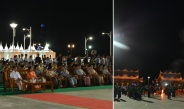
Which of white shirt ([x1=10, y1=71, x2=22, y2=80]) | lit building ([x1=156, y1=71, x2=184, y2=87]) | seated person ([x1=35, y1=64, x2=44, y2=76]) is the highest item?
seated person ([x1=35, y1=64, x2=44, y2=76])

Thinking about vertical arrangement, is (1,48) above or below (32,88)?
above

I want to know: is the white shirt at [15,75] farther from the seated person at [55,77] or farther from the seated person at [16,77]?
the seated person at [55,77]

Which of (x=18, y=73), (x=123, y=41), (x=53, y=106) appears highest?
(x=123, y=41)

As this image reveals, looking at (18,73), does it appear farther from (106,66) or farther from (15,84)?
(106,66)

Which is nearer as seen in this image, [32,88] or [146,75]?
[32,88]

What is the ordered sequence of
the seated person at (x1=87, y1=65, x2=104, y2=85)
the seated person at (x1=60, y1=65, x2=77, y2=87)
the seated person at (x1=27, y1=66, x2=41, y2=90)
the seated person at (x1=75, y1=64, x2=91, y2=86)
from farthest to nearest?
the seated person at (x1=87, y1=65, x2=104, y2=85), the seated person at (x1=75, y1=64, x2=91, y2=86), the seated person at (x1=60, y1=65, x2=77, y2=87), the seated person at (x1=27, y1=66, x2=41, y2=90)

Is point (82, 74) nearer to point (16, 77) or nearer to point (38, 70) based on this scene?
point (38, 70)

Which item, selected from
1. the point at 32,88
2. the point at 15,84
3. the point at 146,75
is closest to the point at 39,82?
the point at 32,88

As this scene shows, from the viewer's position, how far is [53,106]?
6.75m

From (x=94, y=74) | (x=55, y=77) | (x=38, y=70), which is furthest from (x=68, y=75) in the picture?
(x=94, y=74)

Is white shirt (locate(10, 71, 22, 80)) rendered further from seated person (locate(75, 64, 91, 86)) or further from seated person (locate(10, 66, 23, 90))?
seated person (locate(75, 64, 91, 86))

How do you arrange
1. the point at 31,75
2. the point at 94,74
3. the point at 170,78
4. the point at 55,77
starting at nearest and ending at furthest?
the point at 31,75 < the point at 55,77 < the point at 94,74 < the point at 170,78

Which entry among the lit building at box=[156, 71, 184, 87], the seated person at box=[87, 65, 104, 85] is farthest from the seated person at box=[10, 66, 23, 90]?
the lit building at box=[156, 71, 184, 87]

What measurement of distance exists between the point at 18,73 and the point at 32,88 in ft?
2.82
